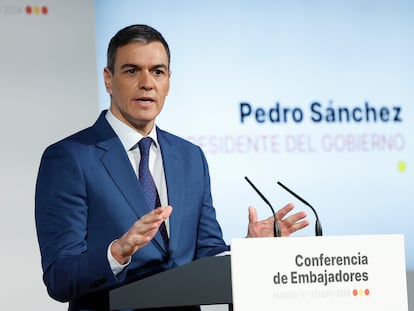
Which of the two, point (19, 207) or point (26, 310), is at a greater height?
point (19, 207)

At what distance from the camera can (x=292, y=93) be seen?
484cm

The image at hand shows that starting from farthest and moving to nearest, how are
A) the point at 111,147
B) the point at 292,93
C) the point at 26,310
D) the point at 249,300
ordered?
1. the point at 292,93
2. the point at 26,310
3. the point at 111,147
4. the point at 249,300

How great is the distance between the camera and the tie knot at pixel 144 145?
285 centimetres

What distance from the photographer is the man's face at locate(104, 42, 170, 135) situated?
2914 mm

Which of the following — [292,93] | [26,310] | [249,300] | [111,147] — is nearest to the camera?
[249,300]

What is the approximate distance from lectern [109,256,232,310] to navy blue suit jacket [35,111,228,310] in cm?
25

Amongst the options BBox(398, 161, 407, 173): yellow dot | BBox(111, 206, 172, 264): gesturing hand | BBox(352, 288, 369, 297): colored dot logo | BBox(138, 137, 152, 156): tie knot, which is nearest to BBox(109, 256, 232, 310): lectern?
BBox(111, 206, 172, 264): gesturing hand

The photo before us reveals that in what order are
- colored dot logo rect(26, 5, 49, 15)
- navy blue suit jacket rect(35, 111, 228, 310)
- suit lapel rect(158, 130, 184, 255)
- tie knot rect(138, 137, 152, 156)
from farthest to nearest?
1. colored dot logo rect(26, 5, 49, 15)
2. tie knot rect(138, 137, 152, 156)
3. suit lapel rect(158, 130, 184, 255)
4. navy blue suit jacket rect(35, 111, 228, 310)

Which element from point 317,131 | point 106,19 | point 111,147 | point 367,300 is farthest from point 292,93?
point 367,300

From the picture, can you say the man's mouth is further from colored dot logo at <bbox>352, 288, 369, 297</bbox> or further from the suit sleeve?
colored dot logo at <bbox>352, 288, 369, 297</bbox>

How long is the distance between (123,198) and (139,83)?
1.53 feet

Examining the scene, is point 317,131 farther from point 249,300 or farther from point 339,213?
point 249,300

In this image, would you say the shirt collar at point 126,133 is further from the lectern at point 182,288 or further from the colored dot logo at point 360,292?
the colored dot logo at point 360,292

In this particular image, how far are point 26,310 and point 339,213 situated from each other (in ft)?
6.14
